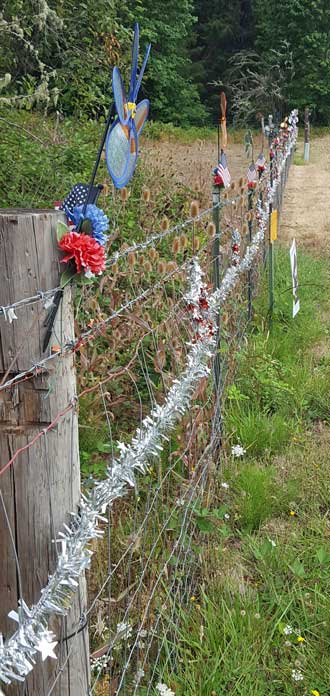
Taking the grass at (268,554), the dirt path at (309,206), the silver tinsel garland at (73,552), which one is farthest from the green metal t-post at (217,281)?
the dirt path at (309,206)

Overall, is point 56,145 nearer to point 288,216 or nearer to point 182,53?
point 288,216

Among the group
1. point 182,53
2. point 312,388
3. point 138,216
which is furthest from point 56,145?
point 182,53

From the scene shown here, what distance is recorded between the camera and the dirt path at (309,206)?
8047mm

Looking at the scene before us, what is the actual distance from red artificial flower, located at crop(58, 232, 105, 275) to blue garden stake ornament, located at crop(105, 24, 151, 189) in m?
0.17

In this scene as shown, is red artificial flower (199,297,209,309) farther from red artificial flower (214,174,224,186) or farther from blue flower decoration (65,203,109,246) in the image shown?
blue flower decoration (65,203,109,246)

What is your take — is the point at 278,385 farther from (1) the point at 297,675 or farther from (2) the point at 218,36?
(2) the point at 218,36

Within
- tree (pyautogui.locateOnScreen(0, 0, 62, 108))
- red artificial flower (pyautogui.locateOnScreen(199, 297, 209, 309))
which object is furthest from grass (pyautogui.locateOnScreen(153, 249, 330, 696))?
tree (pyautogui.locateOnScreen(0, 0, 62, 108))

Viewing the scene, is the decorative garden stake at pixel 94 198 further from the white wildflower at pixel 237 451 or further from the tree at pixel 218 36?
the tree at pixel 218 36

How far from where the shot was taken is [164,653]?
1.93 meters

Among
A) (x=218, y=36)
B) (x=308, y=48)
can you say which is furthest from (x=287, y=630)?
(x=218, y=36)

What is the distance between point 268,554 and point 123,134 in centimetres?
169

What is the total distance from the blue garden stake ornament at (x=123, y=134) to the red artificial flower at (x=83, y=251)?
165 mm

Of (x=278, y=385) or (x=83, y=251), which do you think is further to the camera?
(x=278, y=385)

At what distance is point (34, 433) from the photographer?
105 cm
